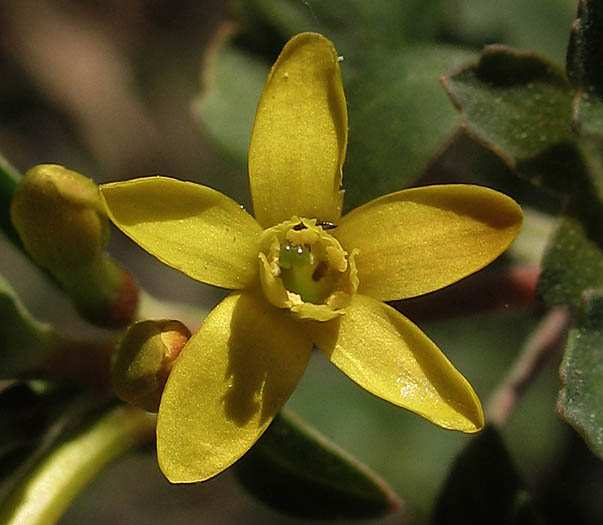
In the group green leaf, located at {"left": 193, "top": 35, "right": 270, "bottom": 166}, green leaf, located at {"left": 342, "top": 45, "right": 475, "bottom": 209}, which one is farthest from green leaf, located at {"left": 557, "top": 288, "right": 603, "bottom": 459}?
green leaf, located at {"left": 193, "top": 35, "right": 270, "bottom": 166}

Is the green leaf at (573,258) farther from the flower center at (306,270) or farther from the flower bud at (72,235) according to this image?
the flower bud at (72,235)

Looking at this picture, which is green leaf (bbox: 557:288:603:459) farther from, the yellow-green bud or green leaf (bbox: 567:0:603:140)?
the yellow-green bud

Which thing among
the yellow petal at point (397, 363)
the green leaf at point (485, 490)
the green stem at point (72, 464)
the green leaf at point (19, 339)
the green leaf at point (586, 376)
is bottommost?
the green leaf at point (485, 490)

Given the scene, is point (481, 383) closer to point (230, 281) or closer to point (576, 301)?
point (576, 301)

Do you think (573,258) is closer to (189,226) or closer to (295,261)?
(295,261)

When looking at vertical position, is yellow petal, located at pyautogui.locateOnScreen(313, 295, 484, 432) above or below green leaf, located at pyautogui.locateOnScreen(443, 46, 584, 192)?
below

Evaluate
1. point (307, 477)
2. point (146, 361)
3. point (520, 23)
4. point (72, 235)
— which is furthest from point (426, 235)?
point (520, 23)

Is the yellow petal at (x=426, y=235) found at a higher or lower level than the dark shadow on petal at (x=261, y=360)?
higher

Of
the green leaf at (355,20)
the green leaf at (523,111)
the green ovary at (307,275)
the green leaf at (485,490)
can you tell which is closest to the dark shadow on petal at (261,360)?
the green ovary at (307,275)
